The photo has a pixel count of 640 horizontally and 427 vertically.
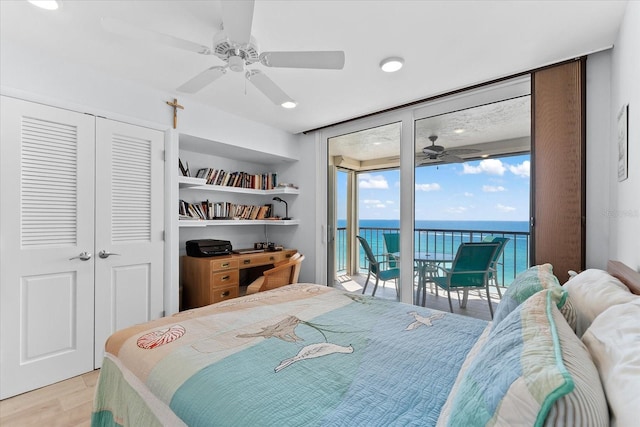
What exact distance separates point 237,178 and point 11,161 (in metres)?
2.09

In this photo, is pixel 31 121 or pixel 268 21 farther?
pixel 31 121

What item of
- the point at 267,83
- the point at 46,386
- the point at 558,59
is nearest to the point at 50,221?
the point at 46,386

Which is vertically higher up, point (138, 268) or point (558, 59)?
point (558, 59)

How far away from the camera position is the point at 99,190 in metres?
2.45

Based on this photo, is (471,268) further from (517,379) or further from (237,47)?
(237,47)

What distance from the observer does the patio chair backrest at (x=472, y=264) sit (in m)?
3.00

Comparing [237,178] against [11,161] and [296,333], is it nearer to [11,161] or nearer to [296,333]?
[11,161]

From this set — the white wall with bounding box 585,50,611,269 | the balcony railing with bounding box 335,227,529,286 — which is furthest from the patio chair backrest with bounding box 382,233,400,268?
the white wall with bounding box 585,50,611,269

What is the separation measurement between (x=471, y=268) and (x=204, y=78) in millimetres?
3000

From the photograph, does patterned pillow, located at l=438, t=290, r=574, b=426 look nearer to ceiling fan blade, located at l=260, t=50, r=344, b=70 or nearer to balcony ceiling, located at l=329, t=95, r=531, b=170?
ceiling fan blade, located at l=260, t=50, r=344, b=70

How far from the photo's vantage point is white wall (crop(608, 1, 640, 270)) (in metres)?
1.43

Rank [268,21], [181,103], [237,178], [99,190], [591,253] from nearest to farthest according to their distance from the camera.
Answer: [268,21], [591,253], [99,190], [181,103], [237,178]

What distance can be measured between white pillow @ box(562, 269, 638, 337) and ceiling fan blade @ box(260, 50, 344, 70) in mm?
1555

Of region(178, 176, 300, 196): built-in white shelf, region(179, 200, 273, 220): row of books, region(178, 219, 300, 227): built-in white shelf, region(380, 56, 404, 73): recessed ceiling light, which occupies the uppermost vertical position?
region(380, 56, 404, 73): recessed ceiling light
